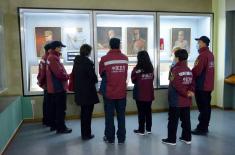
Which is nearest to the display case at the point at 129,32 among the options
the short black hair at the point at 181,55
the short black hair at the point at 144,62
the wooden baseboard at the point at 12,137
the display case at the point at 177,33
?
the display case at the point at 177,33

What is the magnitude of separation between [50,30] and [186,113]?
3214mm

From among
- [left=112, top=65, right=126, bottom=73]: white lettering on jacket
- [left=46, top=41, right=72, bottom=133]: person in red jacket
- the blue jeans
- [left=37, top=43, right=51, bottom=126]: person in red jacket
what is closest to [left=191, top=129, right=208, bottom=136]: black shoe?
the blue jeans

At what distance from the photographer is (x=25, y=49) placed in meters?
5.54

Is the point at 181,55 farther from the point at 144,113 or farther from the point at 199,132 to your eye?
the point at 199,132

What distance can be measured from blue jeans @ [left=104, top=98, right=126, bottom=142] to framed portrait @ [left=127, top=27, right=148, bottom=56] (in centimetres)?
226

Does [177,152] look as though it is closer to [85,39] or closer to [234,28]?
[85,39]

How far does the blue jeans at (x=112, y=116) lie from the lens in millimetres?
4207

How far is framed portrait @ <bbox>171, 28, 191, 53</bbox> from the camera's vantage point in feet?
21.5

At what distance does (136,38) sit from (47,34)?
1.87 m

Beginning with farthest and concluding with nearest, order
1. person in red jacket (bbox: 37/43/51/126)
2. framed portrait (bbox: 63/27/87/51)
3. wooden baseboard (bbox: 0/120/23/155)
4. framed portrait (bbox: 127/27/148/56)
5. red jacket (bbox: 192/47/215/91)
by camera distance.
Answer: framed portrait (bbox: 127/27/148/56), framed portrait (bbox: 63/27/87/51), person in red jacket (bbox: 37/43/51/126), red jacket (bbox: 192/47/215/91), wooden baseboard (bbox: 0/120/23/155)

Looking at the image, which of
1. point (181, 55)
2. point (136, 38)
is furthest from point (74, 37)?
point (181, 55)

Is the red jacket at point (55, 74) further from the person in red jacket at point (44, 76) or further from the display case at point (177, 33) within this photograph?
the display case at point (177, 33)

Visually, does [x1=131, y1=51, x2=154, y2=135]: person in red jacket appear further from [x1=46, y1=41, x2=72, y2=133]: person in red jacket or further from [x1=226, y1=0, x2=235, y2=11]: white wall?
[x1=226, y1=0, x2=235, y2=11]: white wall

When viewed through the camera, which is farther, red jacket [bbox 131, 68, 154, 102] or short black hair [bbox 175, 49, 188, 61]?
red jacket [bbox 131, 68, 154, 102]
